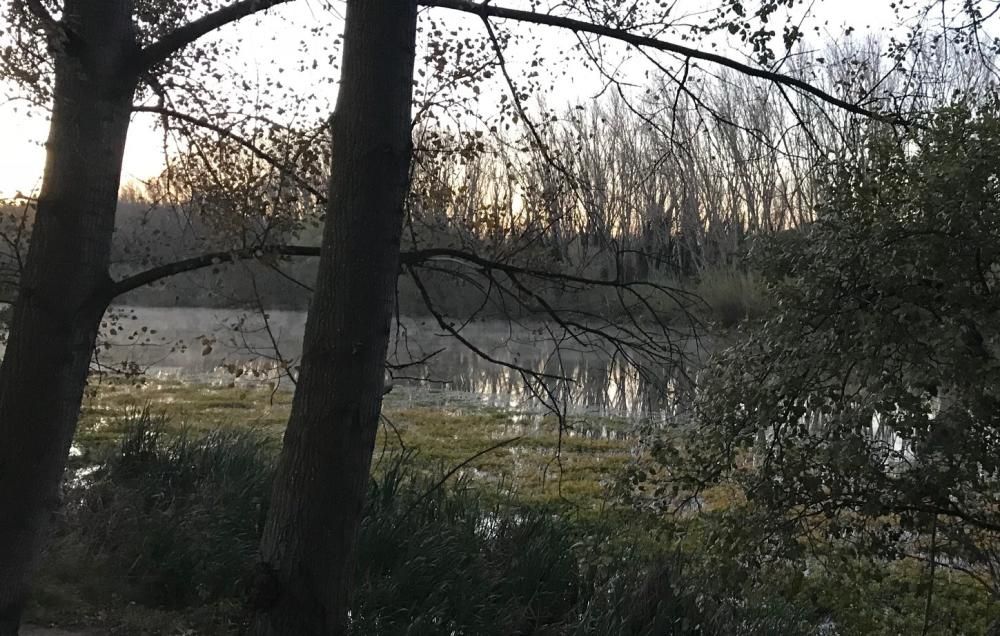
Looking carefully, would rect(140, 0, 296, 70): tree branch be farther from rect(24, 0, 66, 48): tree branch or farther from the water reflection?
the water reflection

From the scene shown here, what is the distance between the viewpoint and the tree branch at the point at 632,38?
3.41m

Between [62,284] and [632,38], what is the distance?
2.58 m

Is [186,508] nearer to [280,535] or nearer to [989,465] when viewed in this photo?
[280,535]

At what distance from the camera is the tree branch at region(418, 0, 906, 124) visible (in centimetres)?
341

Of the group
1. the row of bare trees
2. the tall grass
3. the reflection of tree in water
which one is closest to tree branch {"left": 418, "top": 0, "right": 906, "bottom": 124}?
the row of bare trees

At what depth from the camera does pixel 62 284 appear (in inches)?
135

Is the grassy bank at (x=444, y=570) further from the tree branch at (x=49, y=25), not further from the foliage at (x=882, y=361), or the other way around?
the tree branch at (x=49, y=25)

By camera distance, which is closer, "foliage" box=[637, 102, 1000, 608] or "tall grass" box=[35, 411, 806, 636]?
"foliage" box=[637, 102, 1000, 608]

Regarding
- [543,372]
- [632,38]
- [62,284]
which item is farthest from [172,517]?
[543,372]

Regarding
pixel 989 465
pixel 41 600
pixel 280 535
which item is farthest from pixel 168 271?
pixel 989 465

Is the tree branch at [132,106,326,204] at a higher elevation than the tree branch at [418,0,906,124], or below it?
below

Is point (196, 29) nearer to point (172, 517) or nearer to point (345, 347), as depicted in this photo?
point (345, 347)

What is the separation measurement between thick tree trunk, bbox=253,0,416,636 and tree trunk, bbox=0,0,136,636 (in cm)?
139

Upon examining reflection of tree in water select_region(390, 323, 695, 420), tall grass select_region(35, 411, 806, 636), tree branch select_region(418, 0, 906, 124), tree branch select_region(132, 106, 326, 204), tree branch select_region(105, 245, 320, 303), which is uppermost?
tree branch select_region(418, 0, 906, 124)
